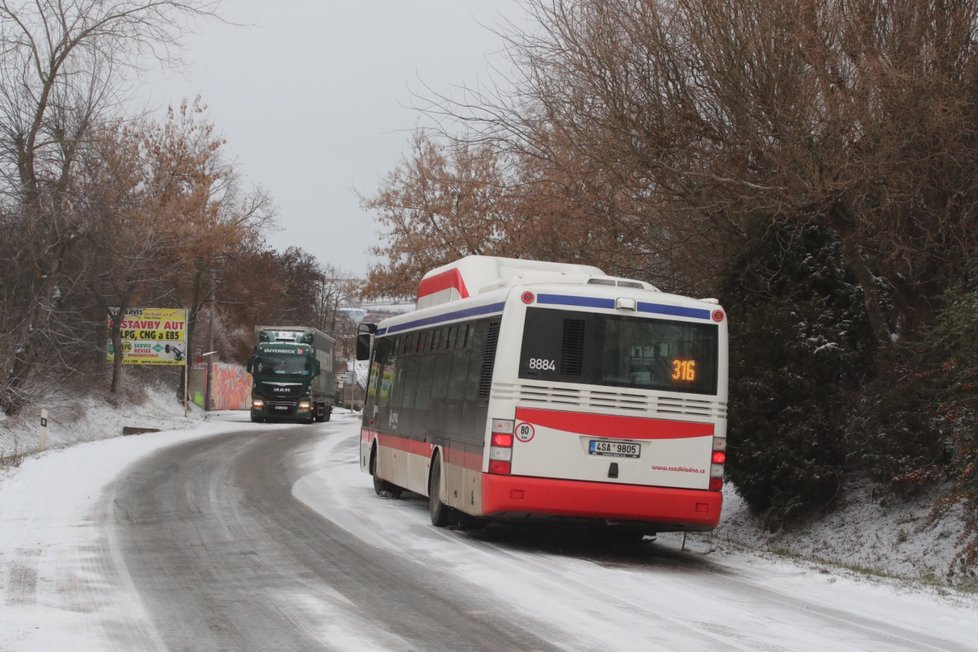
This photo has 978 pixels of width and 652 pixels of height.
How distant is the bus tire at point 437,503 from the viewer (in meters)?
15.0

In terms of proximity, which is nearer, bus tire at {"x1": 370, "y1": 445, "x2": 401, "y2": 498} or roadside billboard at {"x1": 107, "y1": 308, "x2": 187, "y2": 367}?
bus tire at {"x1": 370, "y1": 445, "x2": 401, "y2": 498}

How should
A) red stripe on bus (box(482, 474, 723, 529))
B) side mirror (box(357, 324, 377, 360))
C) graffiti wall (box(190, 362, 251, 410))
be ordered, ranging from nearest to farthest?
red stripe on bus (box(482, 474, 723, 529)) → side mirror (box(357, 324, 377, 360)) → graffiti wall (box(190, 362, 251, 410))

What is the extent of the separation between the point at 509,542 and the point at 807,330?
221 inches

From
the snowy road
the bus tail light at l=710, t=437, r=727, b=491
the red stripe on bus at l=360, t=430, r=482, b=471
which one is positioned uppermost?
the bus tail light at l=710, t=437, r=727, b=491

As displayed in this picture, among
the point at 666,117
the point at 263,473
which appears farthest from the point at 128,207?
the point at 666,117

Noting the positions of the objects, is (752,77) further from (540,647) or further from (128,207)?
(128,207)

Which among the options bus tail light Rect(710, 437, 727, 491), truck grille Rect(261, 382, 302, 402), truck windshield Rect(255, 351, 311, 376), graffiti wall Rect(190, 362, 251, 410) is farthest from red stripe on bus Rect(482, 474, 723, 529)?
graffiti wall Rect(190, 362, 251, 410)

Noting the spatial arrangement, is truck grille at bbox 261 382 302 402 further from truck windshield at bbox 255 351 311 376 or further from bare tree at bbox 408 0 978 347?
bare tree at bbox 408 0 978 347

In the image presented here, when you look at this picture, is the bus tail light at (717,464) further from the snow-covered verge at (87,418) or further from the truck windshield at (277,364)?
the truck windshield at (277,364)

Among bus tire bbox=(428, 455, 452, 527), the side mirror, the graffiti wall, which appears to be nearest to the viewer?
bus tire bbox=(428, 455, 452, 527)

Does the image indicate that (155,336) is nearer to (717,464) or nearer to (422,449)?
(422,449)

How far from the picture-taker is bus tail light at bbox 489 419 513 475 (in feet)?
41.9

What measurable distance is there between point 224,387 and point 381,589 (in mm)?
67048

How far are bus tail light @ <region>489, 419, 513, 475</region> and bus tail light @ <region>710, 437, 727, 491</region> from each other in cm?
217
